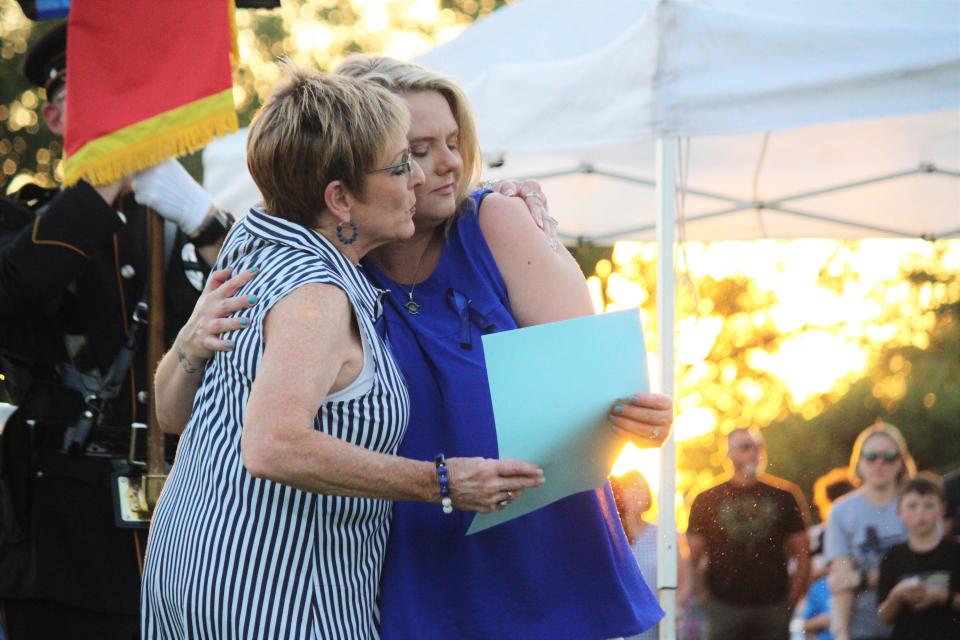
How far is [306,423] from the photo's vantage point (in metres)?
1.85

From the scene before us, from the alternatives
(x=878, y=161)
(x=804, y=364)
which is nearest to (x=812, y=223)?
(x=878, y=161)

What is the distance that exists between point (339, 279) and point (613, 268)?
14.7 meters

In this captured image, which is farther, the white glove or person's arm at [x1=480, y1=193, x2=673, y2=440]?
A: the white glove

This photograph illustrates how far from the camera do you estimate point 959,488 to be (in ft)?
18.9

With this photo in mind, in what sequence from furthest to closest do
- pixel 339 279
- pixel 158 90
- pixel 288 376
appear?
pixel 158 90, pixel 339 279, pixel 288 376

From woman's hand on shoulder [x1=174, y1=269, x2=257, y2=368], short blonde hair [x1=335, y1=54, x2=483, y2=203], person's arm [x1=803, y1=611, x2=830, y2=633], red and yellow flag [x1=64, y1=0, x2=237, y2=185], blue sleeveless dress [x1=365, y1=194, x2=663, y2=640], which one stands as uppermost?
red and yellow flag [x1=64, y1=0, x2=237, y2=185]

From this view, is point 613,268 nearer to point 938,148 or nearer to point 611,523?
point 938,148

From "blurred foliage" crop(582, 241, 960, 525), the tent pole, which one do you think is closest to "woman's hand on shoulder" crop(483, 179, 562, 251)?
the tent pole

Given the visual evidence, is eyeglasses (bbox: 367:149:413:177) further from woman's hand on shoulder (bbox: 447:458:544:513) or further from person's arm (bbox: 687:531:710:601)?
person's arm (bbox: 687:531:710:601)

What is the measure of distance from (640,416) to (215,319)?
27.6 inches

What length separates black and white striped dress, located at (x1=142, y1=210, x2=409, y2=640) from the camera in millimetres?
1979

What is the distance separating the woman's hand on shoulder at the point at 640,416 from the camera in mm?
2111

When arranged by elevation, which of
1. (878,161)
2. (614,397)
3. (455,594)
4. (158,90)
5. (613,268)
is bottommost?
(455,594)

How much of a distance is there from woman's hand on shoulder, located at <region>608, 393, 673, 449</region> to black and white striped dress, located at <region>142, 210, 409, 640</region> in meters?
0.35
